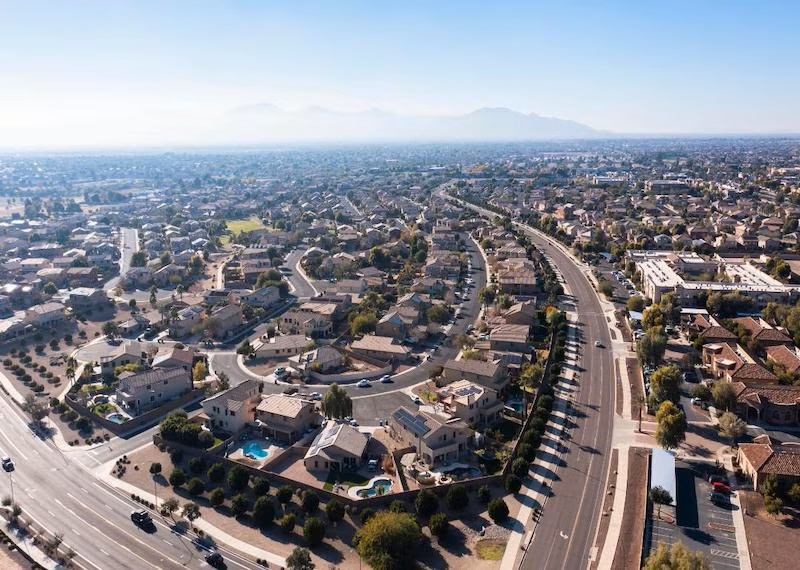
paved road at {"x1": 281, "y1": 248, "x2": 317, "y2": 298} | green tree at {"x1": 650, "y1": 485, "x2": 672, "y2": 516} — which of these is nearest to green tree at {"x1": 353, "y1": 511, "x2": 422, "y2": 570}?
green tree at {"x1": 650, "y1": 485, "x2": 672, "y2": 516}

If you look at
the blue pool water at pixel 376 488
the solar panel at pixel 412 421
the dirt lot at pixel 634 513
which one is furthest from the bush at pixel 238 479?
the dirt lot at pixel 634 513

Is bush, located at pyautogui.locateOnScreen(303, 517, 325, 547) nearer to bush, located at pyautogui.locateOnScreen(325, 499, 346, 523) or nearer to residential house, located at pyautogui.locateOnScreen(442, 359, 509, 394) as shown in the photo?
bush, located at pyautogui.locateOnScreen(325, 499, 346, 523)

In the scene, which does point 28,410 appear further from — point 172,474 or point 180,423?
point 172,474

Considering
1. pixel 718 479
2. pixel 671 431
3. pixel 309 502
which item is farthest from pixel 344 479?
pixel 718 479

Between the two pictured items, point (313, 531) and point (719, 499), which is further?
point (719, 499)

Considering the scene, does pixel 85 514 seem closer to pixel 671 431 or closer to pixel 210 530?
pixel 210 530

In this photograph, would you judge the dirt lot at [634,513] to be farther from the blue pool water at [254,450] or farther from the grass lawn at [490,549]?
the blue pool water at [254,450]

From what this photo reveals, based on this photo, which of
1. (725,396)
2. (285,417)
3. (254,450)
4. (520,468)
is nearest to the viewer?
(520,468)
